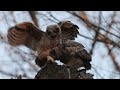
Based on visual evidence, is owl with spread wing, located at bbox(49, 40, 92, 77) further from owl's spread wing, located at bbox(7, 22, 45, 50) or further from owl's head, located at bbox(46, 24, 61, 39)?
owl's spread wing, located at bbox(7, 22, 45, 50)

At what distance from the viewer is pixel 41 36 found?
506 cm

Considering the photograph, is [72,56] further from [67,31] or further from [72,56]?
[67,31]

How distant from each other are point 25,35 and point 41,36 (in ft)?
0.64

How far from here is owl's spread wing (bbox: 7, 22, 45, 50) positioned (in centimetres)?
502

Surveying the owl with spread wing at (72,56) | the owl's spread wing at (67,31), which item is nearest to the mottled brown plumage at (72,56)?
the owl with spread wing at (72,56)

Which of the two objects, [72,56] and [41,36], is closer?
[72,56]

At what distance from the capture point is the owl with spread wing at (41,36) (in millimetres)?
4891

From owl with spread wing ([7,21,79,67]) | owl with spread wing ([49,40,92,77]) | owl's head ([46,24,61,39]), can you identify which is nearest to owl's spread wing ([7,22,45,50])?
owl with spread wing ([7,21,79,67])

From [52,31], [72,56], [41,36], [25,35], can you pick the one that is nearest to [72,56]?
[72,56]

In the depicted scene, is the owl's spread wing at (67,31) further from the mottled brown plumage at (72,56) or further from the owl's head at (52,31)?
the mottled brown plumage at (72,56)

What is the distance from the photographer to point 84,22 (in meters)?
9.75
